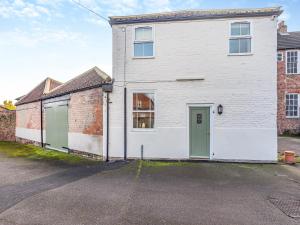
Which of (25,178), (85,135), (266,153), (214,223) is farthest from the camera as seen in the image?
(85,135)

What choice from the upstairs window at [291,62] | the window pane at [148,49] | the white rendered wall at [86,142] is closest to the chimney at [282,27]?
the upstairs window at [291,62]

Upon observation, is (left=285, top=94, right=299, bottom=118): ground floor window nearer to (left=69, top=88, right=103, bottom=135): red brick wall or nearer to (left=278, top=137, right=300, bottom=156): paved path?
(left=278, top=137, right=300, bottom=156): paved path

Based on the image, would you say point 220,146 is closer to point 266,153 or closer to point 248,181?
point 266,153

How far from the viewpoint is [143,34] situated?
10539 mm

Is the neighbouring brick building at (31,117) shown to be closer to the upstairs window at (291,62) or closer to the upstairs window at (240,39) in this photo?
the upstairs window at (240,39)

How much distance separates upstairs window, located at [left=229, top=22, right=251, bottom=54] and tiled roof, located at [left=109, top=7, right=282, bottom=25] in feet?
1.51

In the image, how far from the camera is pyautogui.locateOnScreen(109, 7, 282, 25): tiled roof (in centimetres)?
955

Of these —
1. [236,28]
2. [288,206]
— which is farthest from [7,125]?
[288,206]

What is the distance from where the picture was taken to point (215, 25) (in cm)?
995

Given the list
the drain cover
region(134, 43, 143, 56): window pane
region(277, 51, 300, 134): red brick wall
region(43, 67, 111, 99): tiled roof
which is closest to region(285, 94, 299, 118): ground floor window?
region(277, 51, 300, 134): red brick wall

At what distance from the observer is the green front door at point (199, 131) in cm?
1008

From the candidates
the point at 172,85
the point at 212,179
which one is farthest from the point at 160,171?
the point at 172,85

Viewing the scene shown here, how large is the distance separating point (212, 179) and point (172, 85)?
15.4ft

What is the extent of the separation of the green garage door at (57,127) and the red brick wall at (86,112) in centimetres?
87
